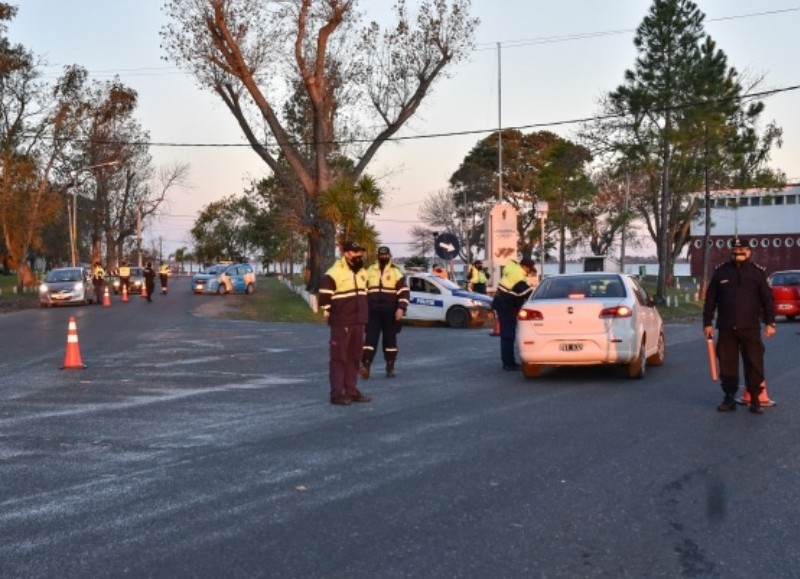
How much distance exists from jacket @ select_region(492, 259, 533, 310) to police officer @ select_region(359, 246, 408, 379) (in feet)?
6.24

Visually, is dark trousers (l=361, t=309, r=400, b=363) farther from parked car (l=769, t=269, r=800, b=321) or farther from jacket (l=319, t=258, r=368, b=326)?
parked car (l=769, t=269, r=800, b=321)

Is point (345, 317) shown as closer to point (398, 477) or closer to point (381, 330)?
point (381, 330)

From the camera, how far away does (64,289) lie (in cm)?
3925

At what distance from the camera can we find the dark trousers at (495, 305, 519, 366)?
15.6 meters

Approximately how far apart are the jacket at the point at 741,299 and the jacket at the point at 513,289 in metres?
4.77

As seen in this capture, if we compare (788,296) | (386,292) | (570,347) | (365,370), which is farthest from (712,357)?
(788,296)

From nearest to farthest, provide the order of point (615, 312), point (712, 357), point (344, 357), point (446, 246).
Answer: point (344, 357) < point (712, 357) < point (615, 312) < point (446, 246)

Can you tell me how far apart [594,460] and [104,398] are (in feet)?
21.9

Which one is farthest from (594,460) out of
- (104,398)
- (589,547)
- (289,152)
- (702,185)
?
(702,185)

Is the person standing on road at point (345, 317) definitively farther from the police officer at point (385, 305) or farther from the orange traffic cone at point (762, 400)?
the orange traffic cone at point (762, 400)

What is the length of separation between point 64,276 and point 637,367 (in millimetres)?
31080

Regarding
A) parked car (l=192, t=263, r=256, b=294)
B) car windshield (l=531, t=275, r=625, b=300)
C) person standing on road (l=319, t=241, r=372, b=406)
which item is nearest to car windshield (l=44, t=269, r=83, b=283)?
parked car (l=192, t=263, r=256, b=294)

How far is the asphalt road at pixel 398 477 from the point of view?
5.69m

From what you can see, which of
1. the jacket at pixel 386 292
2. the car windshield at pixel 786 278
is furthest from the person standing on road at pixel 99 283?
the jacket at pixel 386 292
